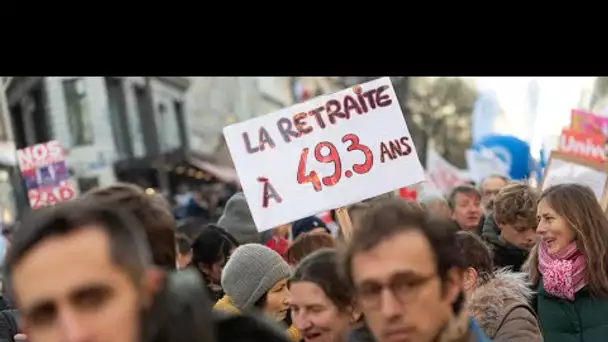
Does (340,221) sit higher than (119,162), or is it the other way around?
(119,162)

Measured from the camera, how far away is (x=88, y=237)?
1.65 m

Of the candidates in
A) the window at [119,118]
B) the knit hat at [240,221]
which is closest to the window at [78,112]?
the window at [119,118]

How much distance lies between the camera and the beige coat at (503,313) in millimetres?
2836

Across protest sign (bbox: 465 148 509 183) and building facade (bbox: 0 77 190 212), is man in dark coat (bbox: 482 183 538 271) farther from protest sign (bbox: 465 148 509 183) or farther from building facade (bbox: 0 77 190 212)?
building facade (bbox: 0 77 190 212)

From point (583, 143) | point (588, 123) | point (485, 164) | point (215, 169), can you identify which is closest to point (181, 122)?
point (215, 169)

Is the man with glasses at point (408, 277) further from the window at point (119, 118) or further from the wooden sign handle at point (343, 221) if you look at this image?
the window at point (119, 118)

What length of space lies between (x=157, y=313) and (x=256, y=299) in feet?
4.78

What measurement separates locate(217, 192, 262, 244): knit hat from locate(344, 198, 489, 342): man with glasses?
307 centimetres

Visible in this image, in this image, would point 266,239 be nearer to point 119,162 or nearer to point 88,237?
point 88,237

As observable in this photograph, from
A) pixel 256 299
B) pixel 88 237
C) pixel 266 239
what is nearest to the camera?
pixel 88 237

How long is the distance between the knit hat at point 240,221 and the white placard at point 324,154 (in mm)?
1076

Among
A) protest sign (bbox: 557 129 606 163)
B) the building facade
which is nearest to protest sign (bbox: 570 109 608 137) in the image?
protest sign (bbox: 557 129 606 163)

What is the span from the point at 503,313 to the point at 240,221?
2.36 meters
